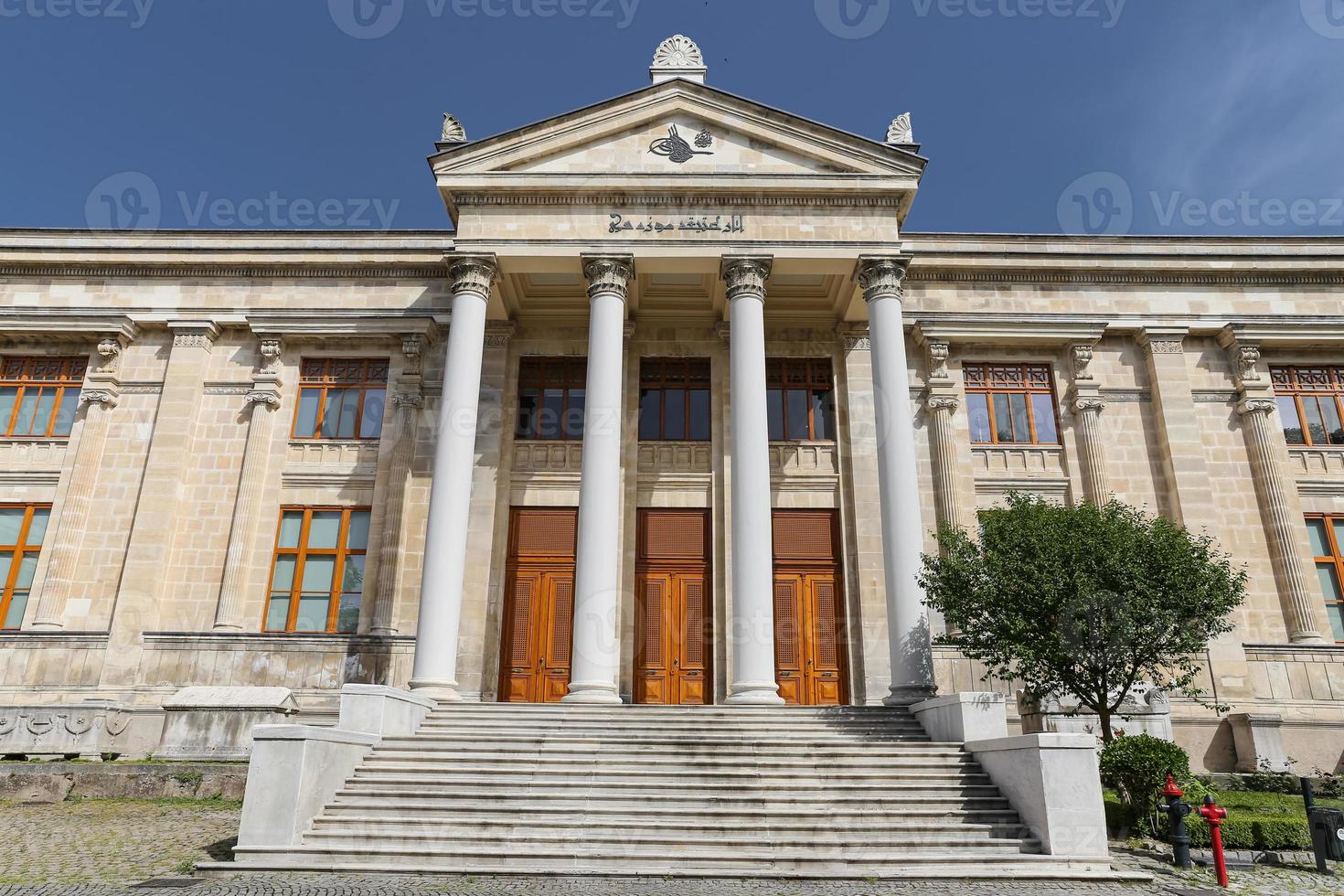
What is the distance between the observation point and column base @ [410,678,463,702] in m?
15.9

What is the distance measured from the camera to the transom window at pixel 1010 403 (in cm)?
2206

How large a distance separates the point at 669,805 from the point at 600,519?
6412 mm

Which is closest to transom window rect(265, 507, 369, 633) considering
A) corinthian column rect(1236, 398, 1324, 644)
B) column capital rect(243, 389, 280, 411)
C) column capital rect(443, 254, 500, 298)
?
column capital rect(243, 389, 280, 411)

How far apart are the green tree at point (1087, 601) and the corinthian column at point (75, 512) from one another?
66.3 ft

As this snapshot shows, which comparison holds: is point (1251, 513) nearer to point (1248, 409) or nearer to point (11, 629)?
point (1248, 409)

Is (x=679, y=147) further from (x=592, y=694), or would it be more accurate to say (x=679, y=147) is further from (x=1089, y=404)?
(x=592, y=694)

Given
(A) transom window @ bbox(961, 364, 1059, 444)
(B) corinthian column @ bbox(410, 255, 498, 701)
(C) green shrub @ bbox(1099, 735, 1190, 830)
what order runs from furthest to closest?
(A) transom window @ bbox(961, 364, 1059, 444) < (B) corinthian column @ bbox(410, 255, 498, 701) < (C) green shrub @ bbox(1099, 735, 1190, 830)

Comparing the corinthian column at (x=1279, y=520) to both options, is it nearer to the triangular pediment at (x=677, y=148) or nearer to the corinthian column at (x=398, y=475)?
the triangular pediment at (x=677, y=148)

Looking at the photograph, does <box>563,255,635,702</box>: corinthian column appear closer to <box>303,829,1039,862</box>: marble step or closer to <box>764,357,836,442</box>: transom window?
<box>303,829,1039,862</box>: marble step

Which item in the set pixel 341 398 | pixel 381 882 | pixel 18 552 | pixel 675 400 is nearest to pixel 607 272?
→ pixel 675 400

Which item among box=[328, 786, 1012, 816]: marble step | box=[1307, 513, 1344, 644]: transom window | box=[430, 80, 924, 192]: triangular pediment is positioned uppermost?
box=[430, 80, 924, 192]: triangular pediment

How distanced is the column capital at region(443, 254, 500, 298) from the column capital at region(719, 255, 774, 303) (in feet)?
17.5

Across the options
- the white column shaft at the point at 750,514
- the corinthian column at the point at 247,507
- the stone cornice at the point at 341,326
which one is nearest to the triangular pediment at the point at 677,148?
the white column shaft at the point at 750,514

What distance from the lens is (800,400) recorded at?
74.6 ft
